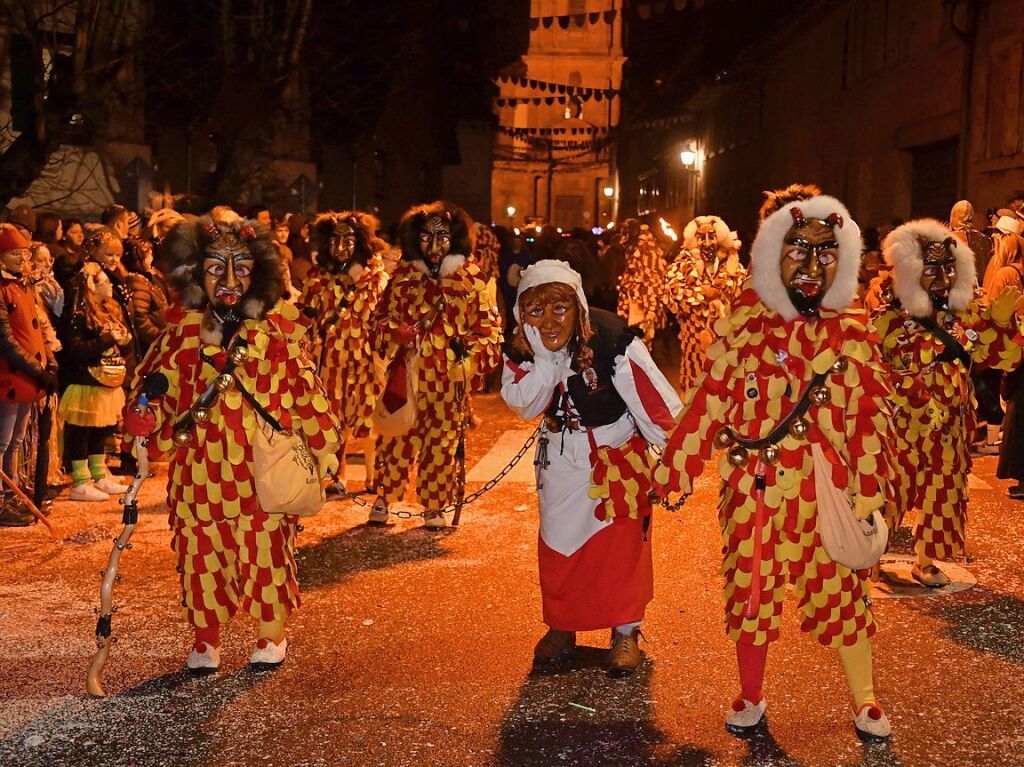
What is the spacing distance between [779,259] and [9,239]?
5492 millimetres

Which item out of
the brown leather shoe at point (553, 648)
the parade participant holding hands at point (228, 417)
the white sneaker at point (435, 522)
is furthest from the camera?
the white sneaker at point (435, 522)

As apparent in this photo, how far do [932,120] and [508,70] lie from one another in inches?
1822

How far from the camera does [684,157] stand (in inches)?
1651

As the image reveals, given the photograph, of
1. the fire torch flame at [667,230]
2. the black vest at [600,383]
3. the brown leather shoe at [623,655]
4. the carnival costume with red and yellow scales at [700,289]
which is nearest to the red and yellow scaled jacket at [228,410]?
the black vest at [600,383]

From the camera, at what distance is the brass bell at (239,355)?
538cm

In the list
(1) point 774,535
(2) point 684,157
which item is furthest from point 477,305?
(2) point 684,157

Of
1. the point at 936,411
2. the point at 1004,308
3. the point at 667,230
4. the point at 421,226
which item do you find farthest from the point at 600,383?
the point at 667,230

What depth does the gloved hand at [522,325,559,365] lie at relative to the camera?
18.6 ft

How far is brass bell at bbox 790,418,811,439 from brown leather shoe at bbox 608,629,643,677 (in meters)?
1.44

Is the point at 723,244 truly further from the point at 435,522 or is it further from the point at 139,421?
the point at 139,421

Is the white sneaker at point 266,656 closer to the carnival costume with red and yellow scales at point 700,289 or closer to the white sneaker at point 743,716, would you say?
the white sneaker at point 743,716

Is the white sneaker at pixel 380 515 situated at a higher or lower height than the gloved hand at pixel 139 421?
lower

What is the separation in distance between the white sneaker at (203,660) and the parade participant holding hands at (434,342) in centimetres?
274

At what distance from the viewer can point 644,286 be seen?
1773cm
